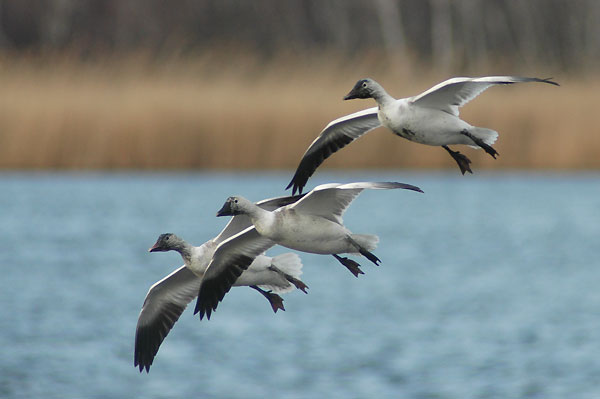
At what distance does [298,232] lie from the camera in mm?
5734

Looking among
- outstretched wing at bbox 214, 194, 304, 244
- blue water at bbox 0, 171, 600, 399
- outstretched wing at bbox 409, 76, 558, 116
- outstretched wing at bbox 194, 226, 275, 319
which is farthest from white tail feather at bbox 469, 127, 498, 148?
blue water at bbox 0, 171, 600, 399

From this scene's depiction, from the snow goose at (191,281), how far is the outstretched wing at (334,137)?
21 cm

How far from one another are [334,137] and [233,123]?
13022mm

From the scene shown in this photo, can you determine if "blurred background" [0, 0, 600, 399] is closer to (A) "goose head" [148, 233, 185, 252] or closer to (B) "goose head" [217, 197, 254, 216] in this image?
(A) "goose head" [148, 233, 185, 252]

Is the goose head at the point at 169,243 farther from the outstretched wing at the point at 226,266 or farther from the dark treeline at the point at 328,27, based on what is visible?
the dark treeline at the point at 328,27

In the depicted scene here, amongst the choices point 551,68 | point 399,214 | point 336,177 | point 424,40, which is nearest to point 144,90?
point 336,177

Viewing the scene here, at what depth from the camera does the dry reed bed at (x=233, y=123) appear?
1872 centimetres

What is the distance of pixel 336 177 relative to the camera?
21.1 meters

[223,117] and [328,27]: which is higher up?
[328,27]

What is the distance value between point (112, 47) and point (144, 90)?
42.9ft

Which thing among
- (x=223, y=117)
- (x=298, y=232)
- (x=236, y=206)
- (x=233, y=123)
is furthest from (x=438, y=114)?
(x=223, y=117)

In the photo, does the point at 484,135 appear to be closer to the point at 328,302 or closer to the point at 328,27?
the point at 328,302

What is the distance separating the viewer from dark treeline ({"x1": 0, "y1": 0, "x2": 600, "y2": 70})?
32.8 meters

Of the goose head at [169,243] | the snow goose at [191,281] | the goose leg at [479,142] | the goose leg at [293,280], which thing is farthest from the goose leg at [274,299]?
the goose leg at [479,142]
